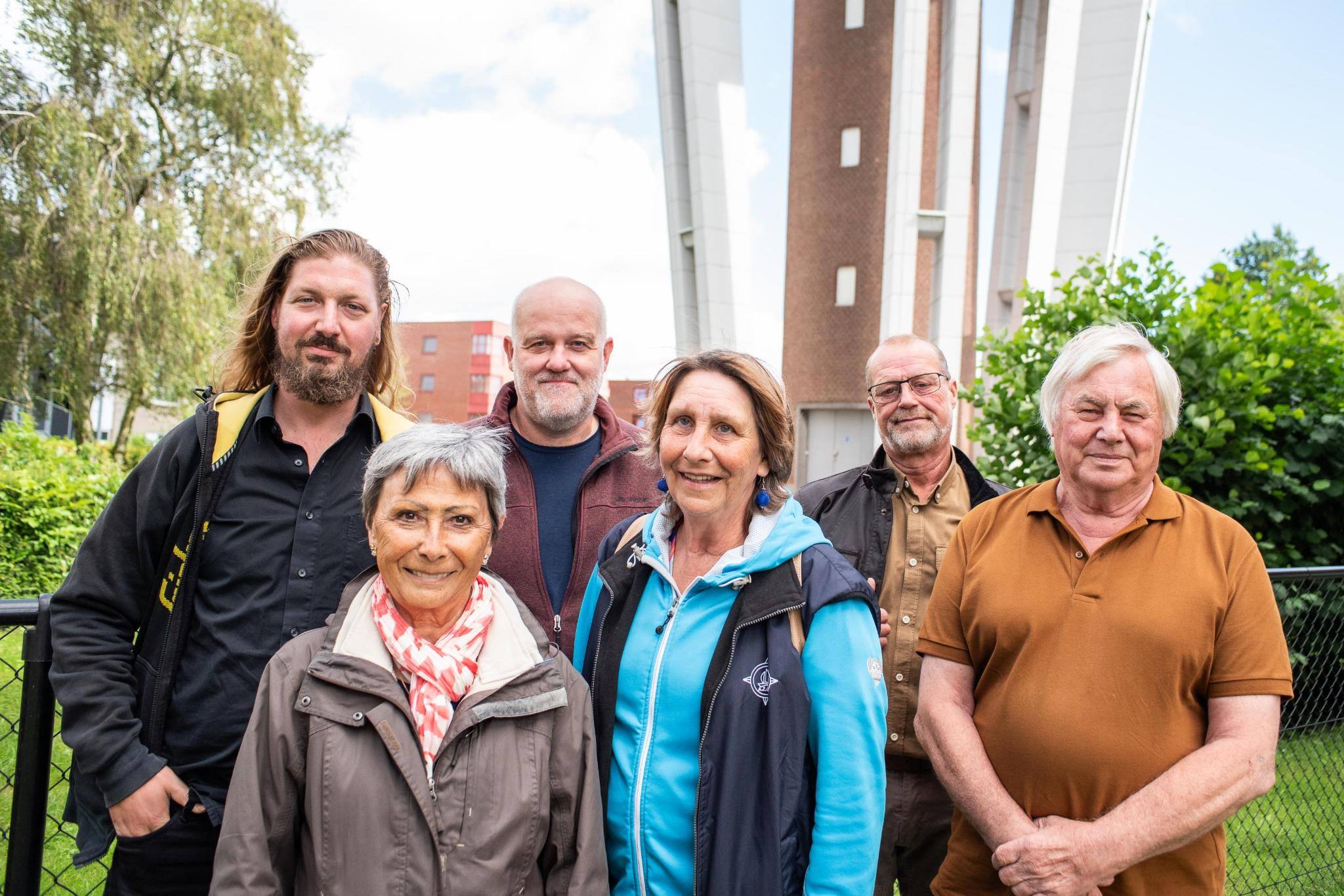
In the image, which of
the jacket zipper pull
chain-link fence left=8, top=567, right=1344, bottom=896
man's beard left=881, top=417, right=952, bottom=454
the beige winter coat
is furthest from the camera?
chain-link fence left=8, top=567, right=1344, bottom=896

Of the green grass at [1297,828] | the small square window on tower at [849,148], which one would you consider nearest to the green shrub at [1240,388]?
the green grass at [1297,828]

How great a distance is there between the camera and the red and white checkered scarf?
2135mm

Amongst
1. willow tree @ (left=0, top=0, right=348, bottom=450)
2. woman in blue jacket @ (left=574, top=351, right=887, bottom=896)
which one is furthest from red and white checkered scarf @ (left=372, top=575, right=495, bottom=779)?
willow tree @ (left=0, top=0, right=348, bottom=450)

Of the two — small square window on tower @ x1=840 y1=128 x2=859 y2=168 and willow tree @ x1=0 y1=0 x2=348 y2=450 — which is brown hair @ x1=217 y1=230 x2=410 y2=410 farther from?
small square window on tower @ x1=840 y1=128 x2=859 y2=168

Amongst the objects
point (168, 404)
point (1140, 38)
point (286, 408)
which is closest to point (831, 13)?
point (1140, 38)

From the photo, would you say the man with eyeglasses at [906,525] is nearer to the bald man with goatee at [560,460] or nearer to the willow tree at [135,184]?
the bald man with goatee at [560,460]

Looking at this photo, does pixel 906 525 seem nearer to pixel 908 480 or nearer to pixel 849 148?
pixel 908 480

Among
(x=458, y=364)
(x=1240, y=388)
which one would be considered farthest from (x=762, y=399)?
(x=458, y=364)

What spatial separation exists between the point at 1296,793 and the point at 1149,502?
464 centimetres

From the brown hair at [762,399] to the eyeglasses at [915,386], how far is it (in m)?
1.04

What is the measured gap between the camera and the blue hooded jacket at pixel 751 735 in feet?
7.24

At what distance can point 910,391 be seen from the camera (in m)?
3.54

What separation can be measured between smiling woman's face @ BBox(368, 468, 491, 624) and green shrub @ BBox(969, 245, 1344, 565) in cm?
552

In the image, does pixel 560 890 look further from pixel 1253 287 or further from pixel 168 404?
pixel 168 404
